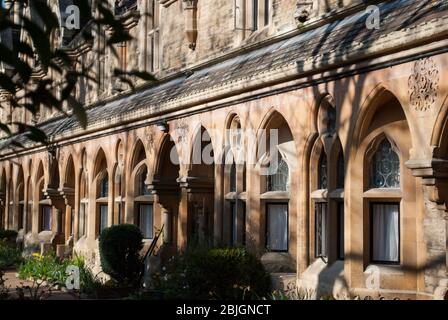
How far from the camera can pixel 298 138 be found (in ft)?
31.3

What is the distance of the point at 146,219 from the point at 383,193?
8505mm

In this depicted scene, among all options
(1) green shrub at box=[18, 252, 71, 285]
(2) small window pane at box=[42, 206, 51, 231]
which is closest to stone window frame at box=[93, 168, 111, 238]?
(1) green shrub at box=[18, 252, 71, 285]

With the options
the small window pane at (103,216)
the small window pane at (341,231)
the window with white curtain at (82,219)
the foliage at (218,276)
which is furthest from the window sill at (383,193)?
the window with white curtain at (82,219)

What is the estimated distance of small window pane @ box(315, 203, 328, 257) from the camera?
9.30 m

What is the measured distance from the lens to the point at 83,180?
1978 centimetres

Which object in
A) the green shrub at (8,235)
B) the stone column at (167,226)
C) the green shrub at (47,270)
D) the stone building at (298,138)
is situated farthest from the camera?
the green shrub at (8,235)

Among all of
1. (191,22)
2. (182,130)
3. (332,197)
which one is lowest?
(332,197)

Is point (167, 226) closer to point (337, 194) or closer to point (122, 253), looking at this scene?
point (122, 253)

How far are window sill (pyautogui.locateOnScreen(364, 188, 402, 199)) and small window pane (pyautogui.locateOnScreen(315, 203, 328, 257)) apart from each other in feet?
3.48

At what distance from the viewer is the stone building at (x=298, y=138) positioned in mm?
7414

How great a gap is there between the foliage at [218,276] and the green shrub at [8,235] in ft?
52.5

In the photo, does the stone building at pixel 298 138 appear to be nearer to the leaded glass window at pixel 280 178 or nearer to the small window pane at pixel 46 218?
the leaded glass window at pixel 280 178

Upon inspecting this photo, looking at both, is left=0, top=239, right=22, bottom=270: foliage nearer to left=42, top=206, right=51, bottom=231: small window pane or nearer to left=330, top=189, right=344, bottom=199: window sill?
left=42, top=206, right=51, bottom=231: small window pane

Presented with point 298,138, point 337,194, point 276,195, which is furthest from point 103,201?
point 337,194
